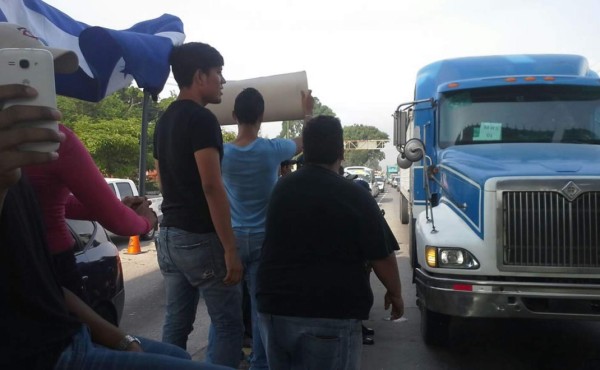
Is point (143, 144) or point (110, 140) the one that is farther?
point (110, 140)

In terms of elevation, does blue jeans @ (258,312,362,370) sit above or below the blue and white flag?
below

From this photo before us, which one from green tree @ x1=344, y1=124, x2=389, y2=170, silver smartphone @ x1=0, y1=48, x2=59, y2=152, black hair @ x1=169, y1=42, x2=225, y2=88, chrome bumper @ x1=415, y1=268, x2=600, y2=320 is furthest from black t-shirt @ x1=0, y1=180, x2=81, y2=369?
green tree @ x1=344, y1=124, x2=389, y2=170

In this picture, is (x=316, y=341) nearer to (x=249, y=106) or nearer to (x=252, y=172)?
(x=252, y=172)

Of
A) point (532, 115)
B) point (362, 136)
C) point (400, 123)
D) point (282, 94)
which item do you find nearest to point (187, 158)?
point (282, 94)

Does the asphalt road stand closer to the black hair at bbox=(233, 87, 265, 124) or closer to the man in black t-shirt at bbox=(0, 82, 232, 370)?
the black hair at bbox=(233, 87, 265, 124)

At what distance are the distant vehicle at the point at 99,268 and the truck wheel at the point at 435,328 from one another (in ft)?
8.68

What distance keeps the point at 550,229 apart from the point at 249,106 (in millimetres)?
2562

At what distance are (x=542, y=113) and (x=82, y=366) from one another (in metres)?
5.80

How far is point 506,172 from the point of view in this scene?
4.71m

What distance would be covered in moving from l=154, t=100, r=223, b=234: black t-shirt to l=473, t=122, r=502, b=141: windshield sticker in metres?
4.05

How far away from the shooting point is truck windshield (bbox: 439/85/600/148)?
6023mm

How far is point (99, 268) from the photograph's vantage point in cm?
410

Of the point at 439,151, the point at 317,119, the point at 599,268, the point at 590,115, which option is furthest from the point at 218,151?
the point at 590,115

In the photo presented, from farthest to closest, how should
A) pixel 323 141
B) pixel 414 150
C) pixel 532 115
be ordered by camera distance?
pixel 532 115 < pixel 414 150 < pixel 323 141
